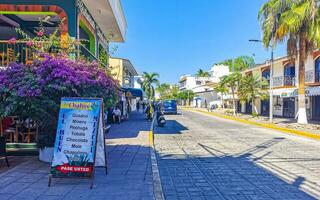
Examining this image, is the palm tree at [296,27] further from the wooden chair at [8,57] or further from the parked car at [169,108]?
the parked car at [169,108]

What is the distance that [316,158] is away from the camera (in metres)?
11.4

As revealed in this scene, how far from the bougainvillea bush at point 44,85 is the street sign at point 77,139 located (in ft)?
3.60

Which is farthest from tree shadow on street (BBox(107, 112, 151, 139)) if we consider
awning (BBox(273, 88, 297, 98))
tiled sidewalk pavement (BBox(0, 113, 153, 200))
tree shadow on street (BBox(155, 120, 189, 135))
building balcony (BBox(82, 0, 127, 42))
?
awning (BBox(273, 88, 297, 98))

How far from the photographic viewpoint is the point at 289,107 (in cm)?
3628

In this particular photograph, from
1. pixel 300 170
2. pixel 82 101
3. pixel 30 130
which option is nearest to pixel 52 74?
pixel 82 101

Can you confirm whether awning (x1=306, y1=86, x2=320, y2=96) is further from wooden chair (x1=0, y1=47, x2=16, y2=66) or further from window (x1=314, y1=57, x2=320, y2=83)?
Answer: wooden chair (x1=0, y1=47, x2=16, y2=66)

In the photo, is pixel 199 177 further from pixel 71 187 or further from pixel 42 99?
pixel 42 99

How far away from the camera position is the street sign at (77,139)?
696 centimetres

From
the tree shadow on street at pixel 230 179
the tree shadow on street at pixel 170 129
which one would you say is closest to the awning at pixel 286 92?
the tree shadow on street at pixel 170 129

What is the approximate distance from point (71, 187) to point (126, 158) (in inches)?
147

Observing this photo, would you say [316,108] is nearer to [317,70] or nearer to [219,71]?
[317,70]

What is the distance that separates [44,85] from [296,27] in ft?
63.0

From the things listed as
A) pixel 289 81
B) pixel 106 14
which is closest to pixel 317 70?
pixel 289 81

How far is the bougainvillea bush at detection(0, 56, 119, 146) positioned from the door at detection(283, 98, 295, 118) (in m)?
30.0
